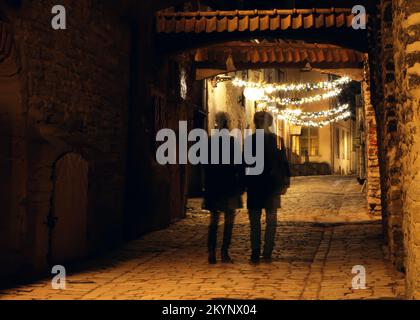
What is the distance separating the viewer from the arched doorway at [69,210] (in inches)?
291

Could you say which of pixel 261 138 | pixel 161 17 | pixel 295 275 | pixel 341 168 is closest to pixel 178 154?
pixel 161 17

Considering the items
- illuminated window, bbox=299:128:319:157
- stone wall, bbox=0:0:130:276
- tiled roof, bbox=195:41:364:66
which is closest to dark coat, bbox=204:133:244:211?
stone wall, bbox=0:0:130:276

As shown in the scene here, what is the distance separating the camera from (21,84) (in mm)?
6844

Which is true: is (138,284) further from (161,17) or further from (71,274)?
(161,17)

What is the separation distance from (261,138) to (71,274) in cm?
280

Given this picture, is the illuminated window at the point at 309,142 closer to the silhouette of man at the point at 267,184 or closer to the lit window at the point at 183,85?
the lit window at the point at 183,85

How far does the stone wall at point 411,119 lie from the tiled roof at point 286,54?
29.6 ft

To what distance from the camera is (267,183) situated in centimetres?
777

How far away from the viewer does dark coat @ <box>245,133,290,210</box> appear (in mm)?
7730

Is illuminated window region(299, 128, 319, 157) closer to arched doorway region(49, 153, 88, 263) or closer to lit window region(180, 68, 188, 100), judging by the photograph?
lit window region(180, 68, 188, 100)

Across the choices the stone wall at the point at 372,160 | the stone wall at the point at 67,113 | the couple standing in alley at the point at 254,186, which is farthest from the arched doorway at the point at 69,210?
the stone wall at the point at 372,160

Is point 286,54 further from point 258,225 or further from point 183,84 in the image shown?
point 258,225

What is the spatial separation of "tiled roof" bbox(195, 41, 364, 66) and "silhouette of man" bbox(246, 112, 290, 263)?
256 inches

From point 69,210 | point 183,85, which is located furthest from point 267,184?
point 183,85
